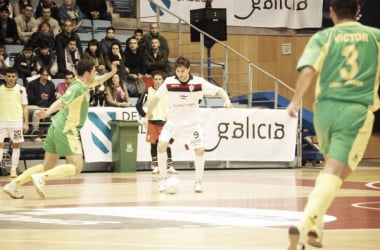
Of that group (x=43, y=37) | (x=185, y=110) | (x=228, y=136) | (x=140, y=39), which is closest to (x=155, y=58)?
(x=140, y=39)

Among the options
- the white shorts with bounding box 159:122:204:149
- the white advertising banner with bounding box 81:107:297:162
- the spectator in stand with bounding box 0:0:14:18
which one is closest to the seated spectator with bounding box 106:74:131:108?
the white advertising banner with bounding box 81:107:297:162

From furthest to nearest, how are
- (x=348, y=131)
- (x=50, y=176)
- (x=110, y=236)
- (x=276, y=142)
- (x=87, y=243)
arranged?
(x=276, y=142) → (x=50, y=176) → (x=110, y=236) → (x=87, y=243) → (x=348, y=131)

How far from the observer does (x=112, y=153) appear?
2177 cm

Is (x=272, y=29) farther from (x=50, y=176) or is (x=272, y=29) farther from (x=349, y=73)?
(x=349, y=73)

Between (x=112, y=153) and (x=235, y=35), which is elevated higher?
(x=235, y=35)

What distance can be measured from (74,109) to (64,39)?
31.7 ft

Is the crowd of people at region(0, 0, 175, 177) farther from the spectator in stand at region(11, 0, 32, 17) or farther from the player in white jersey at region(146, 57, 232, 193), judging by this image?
the player in white jersey at region(146, 57, 232, 193)

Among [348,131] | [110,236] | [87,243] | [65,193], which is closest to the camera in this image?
[348,131]

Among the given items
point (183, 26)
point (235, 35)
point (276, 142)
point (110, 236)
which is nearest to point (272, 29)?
point (235, 35)

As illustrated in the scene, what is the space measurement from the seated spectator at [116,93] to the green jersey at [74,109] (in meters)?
8.46

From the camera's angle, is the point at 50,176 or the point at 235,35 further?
the point at 235,35

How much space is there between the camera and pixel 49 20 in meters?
23.7

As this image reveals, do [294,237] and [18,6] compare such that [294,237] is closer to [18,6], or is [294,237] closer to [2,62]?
[2,62]

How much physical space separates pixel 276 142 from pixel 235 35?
6475 mm
